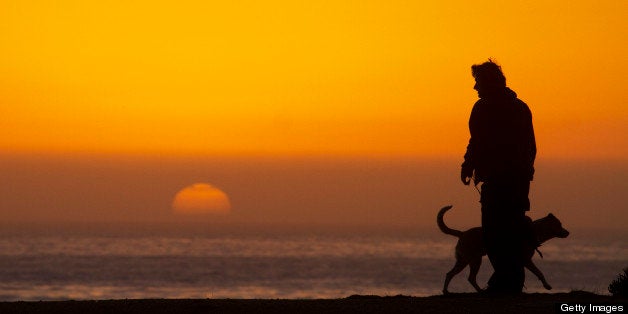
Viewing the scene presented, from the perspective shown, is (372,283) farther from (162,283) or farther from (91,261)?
(91,261)

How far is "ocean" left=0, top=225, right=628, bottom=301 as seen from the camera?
62312mm

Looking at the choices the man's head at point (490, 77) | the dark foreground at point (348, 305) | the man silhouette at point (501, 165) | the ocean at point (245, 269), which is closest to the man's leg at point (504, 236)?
the man silhouette at point (501, 165)

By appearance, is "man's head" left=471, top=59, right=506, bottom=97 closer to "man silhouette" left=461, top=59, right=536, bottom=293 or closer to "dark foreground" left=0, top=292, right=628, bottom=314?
"man silhouette" left=461, top=59, right=536, bottom=293

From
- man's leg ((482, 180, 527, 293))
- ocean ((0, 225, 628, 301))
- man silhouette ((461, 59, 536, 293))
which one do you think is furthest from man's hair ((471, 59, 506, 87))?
ocean ((0, 225, 628, 301))

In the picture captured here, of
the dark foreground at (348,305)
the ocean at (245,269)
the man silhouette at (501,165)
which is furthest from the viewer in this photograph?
the ocean at (245,269)

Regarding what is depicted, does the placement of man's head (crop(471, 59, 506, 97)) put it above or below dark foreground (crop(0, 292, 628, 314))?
above

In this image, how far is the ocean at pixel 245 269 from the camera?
204ft

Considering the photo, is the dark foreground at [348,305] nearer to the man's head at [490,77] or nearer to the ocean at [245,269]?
the man's head at [490,77]

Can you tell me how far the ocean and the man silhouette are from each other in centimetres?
3358

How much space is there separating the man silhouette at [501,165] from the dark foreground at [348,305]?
0.62m

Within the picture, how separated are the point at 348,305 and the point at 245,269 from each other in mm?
70312

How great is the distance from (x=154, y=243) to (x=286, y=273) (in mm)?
48323

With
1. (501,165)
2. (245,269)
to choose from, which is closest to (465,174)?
(501,165)

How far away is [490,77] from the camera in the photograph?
13.6m
